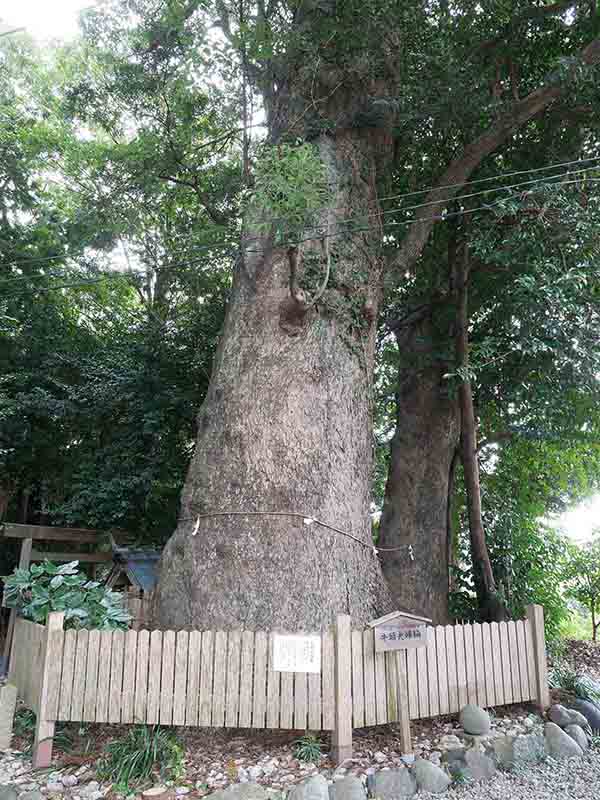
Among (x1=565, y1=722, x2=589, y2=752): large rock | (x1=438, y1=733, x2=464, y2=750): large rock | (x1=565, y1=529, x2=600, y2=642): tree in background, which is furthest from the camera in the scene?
(x1=565, y1=529, x2=600, y2=642): tree in background

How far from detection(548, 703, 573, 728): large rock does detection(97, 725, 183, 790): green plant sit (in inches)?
129

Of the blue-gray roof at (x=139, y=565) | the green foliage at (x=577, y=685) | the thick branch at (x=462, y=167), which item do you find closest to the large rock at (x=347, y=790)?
the green foliage at (x=577, y=685)

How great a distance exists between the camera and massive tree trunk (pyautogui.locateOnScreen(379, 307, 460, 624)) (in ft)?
25.6

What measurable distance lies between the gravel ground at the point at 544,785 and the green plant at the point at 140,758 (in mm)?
1748

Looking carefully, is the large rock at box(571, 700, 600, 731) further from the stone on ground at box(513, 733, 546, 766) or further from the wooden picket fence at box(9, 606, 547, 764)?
the wooden picket fence at box(9, 606, 547, 764)

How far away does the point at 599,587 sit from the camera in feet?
34.9

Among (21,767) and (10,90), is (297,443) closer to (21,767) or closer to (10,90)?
(21,767)

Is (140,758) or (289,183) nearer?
(140,758)

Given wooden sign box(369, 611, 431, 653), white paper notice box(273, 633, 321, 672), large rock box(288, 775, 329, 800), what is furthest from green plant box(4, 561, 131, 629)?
wooden sign box(369, 611, 431, 653)

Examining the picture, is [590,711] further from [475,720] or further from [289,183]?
[289,183]

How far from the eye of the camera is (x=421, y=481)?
8.39 meters

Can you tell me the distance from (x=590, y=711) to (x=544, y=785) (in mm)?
1529

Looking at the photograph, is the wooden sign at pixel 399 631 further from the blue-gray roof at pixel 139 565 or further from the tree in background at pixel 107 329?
the tree in background at pixel 107 329

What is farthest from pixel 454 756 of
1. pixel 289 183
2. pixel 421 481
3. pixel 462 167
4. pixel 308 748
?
pixel 462 167
